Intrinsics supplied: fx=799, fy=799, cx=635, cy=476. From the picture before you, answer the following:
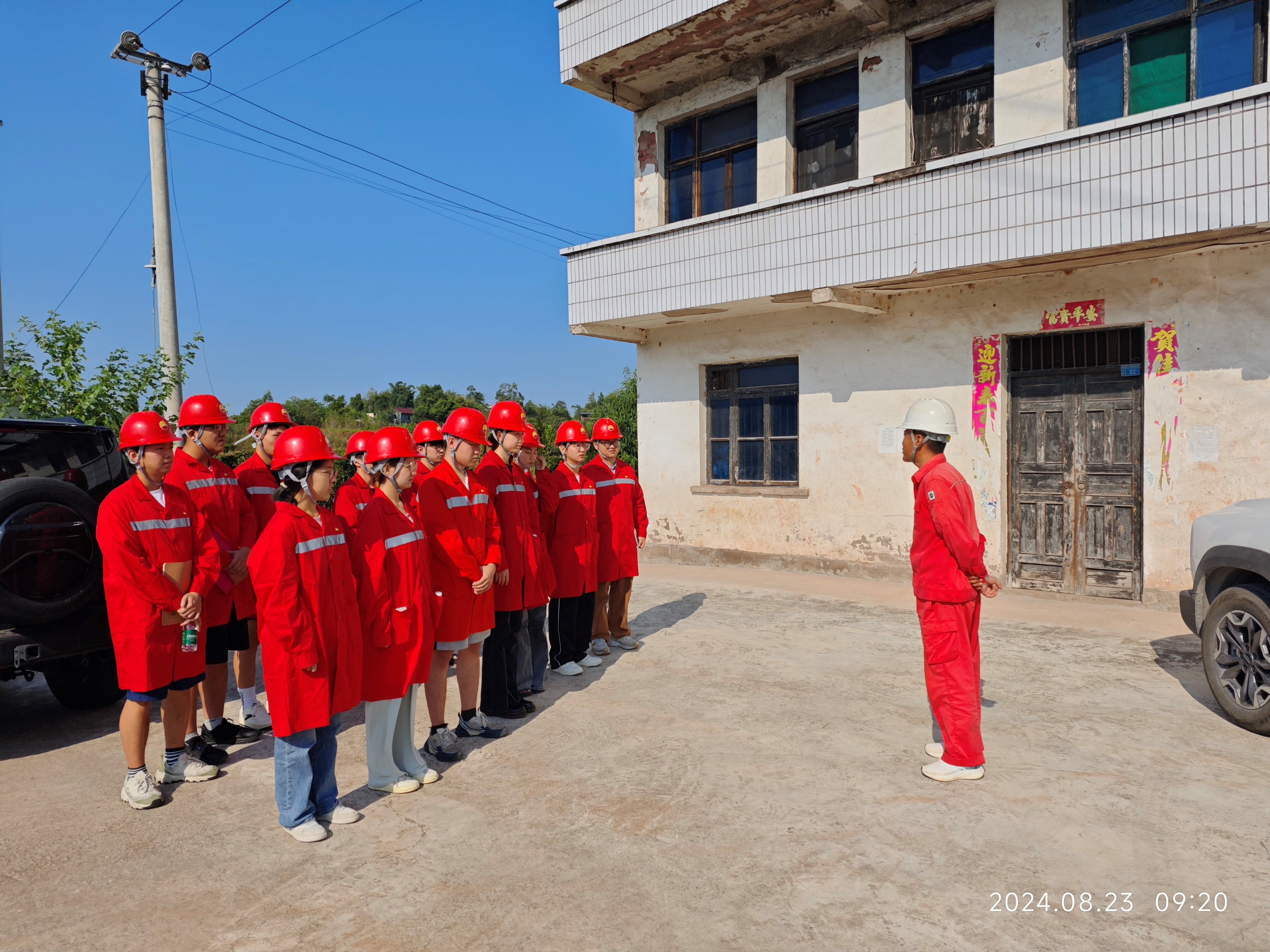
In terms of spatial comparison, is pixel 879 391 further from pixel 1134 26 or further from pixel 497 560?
pixel 497 560

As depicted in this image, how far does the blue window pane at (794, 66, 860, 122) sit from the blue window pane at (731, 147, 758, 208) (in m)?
0.86

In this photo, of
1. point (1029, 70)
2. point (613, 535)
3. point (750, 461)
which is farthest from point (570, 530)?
point (1029, 70)

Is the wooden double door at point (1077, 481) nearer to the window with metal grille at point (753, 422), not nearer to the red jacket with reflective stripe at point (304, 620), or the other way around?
the window with metal grille at point (753, 422)

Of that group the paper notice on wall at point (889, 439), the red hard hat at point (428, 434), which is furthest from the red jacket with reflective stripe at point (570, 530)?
the paper notice on wall at point (889, 439)

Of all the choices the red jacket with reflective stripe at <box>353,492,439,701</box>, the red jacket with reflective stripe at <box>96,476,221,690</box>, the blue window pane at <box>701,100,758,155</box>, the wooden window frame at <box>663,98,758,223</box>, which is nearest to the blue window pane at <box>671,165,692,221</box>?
the wooden window frame at <box>663,98,758,223</box>

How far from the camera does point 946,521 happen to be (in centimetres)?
396

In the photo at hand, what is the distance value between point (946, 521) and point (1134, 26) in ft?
25.0

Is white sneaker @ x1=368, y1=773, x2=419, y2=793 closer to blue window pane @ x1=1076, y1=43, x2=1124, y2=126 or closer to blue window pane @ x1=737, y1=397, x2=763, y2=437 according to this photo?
blue window pane @ x1=737, y1=397, x2=763, y2=437

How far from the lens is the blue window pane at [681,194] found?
498 inches

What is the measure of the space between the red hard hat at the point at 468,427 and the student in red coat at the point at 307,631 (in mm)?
978

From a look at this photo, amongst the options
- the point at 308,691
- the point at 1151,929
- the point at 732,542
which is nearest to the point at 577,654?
the point at 308,691

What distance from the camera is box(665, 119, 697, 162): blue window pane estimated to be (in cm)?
1254

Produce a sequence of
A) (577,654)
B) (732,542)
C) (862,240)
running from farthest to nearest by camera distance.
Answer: (732,542)
(862,240)
(577,654)

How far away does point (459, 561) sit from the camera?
14.8 feet
